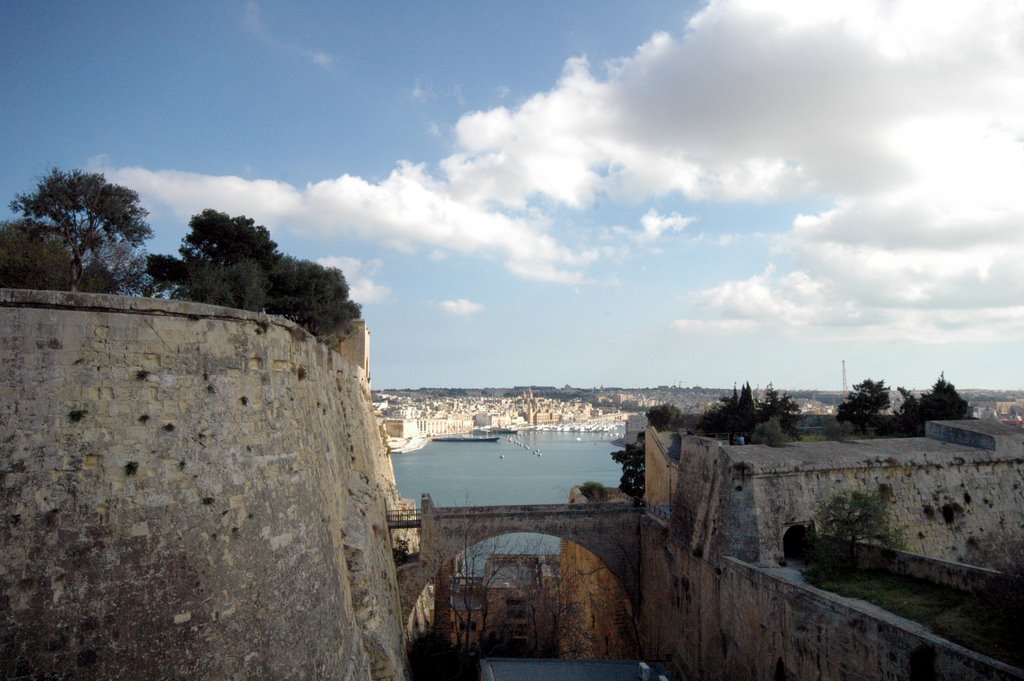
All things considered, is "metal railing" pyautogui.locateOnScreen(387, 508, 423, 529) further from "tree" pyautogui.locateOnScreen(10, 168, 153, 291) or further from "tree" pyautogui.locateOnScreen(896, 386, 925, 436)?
"tree" pyautogui.locateOnScreen(896, 386, 925, 436)

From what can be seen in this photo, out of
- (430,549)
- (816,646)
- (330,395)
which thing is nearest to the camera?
(816,646)

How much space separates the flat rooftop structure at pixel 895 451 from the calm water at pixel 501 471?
27.5 metres

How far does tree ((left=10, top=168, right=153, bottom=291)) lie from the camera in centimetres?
1104

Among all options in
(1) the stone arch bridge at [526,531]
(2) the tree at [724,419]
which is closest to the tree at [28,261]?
(1) the stone arch bridge at [526,531]

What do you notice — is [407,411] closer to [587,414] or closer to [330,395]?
[587,414]

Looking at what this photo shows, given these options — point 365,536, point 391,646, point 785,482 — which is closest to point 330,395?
point 365,536

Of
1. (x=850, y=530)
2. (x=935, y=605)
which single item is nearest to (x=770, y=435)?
(x=850, y=530)

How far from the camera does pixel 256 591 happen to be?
280 inches

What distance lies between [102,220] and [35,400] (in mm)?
6833

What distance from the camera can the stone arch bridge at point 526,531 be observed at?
1606 centimetres

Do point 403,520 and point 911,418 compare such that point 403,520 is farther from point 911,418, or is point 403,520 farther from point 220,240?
point 911,418

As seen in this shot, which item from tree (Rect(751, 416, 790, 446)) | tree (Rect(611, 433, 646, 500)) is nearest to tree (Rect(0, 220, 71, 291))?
tree (Rect(751, 416, 790, 446))

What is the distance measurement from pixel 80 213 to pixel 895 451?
16.6 metres

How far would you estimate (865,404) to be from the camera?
24.9m
